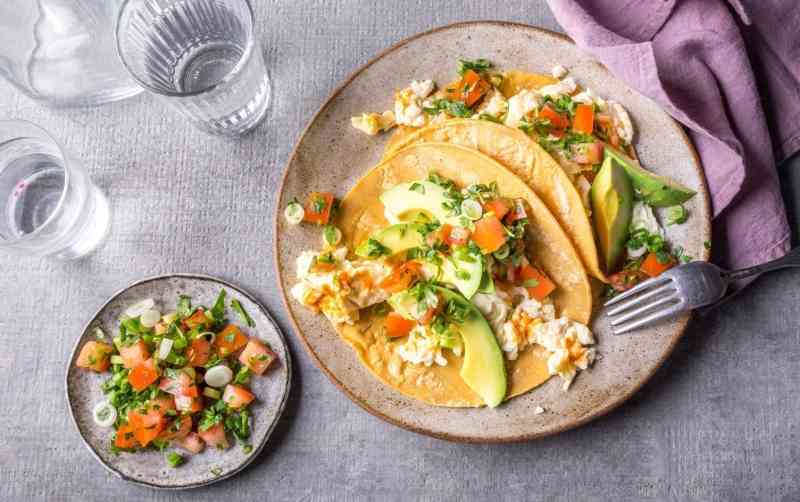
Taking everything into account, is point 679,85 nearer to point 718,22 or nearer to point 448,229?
point 718,22

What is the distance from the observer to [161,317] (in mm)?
3010

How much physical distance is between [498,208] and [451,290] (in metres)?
0.33

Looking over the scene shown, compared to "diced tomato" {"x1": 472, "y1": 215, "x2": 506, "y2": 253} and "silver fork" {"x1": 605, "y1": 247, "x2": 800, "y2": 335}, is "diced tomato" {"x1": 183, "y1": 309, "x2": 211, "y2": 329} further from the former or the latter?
"silver fork" {"x1": 605, "y1": 247, "x2": 800, "y2": 335}

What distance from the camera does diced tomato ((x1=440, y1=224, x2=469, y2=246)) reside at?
2.59m

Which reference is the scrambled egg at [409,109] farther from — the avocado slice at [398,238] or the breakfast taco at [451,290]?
the avocado slice at [398,238]

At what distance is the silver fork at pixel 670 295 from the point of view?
2666 millimetres

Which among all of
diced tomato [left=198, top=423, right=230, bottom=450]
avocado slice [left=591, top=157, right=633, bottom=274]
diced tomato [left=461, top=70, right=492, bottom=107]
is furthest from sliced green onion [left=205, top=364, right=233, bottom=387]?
avocado slice [left=591, top=157, right=633, bottom=274]

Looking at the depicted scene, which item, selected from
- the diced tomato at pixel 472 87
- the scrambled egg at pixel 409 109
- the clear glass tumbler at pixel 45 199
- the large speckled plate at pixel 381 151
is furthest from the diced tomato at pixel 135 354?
the diced tomato at pixel 472 87

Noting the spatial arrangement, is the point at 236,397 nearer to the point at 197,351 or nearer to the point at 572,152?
the point at 197,351

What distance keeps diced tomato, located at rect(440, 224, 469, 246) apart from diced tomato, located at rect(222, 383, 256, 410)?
972mm

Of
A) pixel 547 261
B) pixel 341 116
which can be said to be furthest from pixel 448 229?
pixel 341 116

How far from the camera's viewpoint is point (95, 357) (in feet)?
9.71

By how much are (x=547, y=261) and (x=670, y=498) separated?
103 centimetres

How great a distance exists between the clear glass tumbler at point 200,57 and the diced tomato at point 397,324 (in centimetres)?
100
